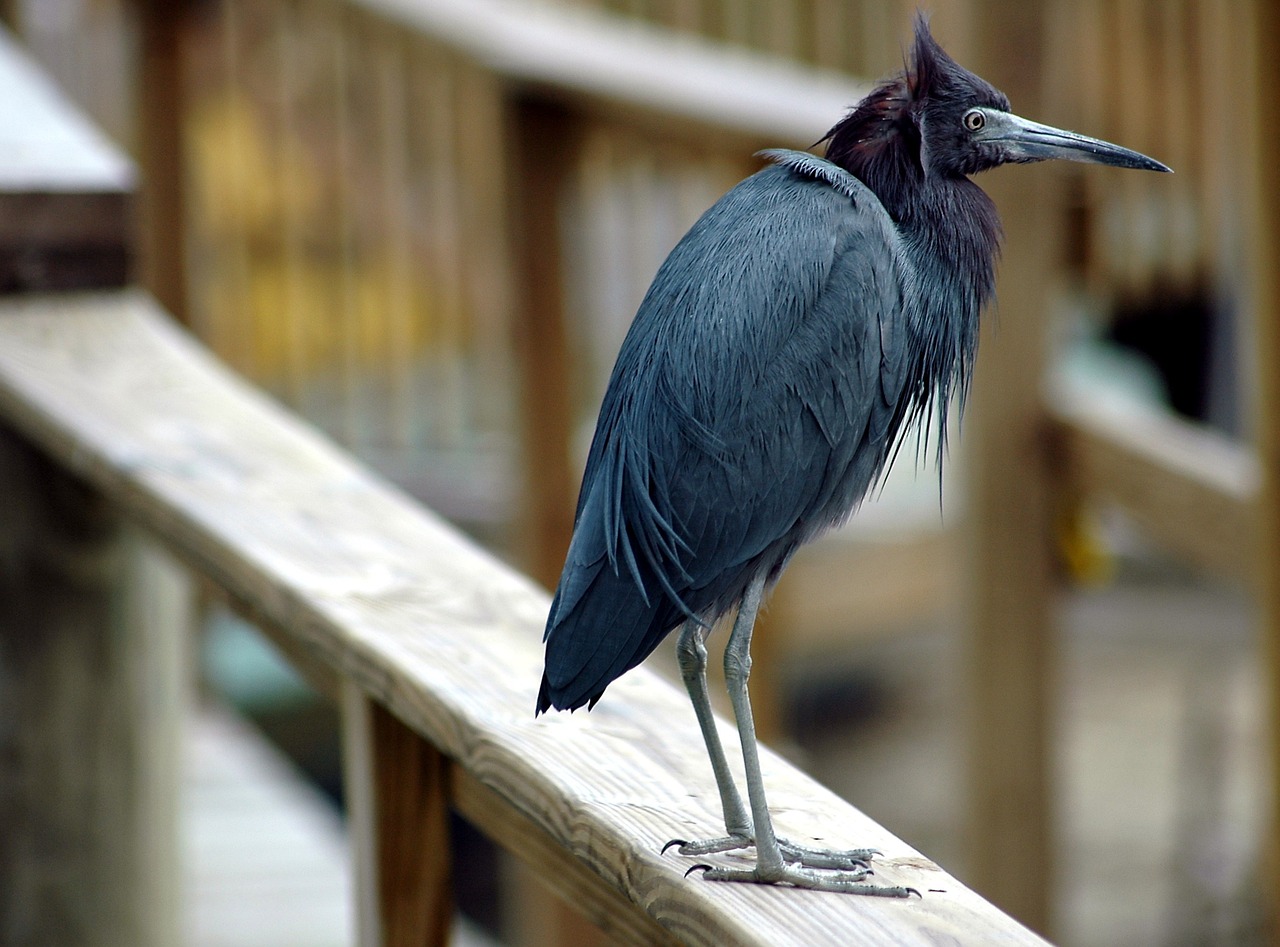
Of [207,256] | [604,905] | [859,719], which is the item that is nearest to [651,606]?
[604,905]

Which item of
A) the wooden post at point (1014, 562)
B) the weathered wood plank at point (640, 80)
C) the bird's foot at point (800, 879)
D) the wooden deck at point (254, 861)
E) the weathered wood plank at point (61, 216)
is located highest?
the weathered wood plank at point (640, 80)

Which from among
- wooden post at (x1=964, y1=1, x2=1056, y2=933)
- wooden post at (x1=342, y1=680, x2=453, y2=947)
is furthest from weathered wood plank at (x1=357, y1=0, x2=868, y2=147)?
wooden post at (x1=342, y1=680, x2=453, y2=947)

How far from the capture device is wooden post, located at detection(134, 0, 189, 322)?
367 centimetres

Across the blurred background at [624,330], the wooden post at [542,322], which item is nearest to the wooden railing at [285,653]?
the wooden post at [542,322]

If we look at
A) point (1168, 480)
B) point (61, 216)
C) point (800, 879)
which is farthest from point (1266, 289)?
point (61, 216)

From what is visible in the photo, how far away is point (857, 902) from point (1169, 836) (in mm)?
3678

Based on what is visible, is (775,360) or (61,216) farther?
(61,216)

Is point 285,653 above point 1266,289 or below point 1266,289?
below

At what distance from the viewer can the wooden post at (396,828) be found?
1459 mm

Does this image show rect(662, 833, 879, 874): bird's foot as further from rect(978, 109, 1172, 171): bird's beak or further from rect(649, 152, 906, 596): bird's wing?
rect(978, 109, 1172, 171): bird's beak

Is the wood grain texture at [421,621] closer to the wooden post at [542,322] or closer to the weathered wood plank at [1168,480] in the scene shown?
the wooden post at [542,322]

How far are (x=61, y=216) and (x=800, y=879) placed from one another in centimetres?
136

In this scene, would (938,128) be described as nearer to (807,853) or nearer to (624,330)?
(807,853)

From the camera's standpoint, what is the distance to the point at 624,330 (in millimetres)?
3984
